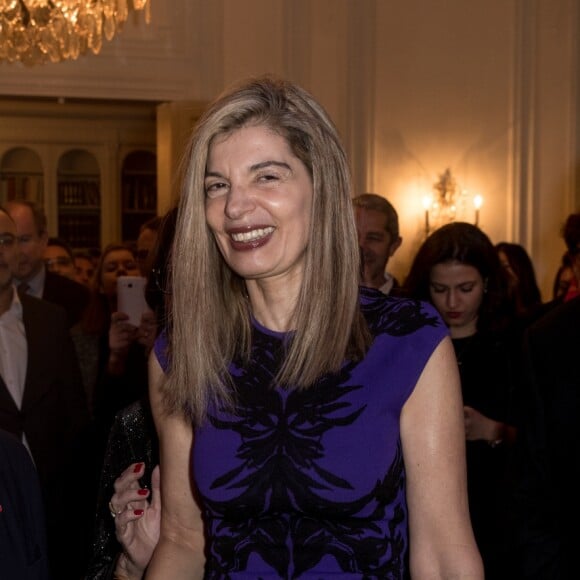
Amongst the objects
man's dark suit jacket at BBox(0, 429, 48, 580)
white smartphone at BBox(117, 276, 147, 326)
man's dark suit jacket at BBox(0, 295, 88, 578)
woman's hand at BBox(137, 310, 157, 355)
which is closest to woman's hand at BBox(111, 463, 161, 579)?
man's dark suit jacket at BBox(0, 429, 48, 580)

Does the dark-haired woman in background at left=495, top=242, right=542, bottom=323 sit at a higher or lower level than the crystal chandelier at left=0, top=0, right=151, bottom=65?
lower

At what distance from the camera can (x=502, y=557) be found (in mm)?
Answer: 3035

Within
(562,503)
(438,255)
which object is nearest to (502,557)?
(562,503)

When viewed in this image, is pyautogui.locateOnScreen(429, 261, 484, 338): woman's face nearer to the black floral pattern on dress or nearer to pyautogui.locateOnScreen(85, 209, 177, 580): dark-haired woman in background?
pyautogui.locateOnScreen(85, 209, 177, 580): dark-haired woman in background

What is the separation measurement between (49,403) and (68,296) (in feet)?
4.53

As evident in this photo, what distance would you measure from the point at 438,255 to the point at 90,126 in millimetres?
8579

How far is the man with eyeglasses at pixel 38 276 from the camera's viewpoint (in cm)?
541

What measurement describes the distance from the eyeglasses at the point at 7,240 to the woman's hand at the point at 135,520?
2199mm

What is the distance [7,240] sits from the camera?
163 inches

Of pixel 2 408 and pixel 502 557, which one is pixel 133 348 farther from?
pixel 502 557

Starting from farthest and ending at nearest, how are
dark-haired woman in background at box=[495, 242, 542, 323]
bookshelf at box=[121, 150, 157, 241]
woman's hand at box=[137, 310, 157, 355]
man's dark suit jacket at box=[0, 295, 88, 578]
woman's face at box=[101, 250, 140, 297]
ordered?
bookshelf at box=[121, 150, 157, 241] → dark-haired woman in background at box=[495, 242, 542, 323] → woman's face at box=[101, 250, 140, 297] → man's dark suit jacket at box=[0, 295, 88, 578] → woman's hand at box=[137, 310, 157, 355]

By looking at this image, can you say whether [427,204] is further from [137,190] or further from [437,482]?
[437,482]

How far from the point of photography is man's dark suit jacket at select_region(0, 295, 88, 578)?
3992 mm

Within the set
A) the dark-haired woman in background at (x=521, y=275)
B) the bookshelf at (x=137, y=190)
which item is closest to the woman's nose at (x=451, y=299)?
the dark-haired woman in background at (x=521, y=275)
